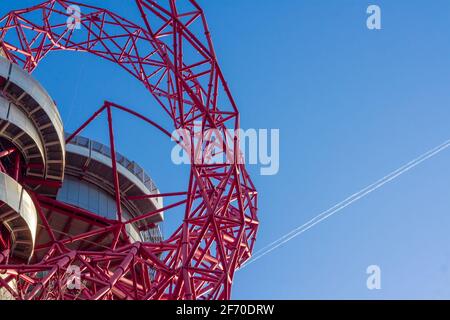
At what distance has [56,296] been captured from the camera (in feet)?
90.5

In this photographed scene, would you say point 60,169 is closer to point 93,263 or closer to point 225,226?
point 93,263

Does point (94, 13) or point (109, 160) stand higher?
point (94, 13)

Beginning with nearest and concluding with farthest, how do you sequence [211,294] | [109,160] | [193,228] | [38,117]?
[211,294] → [193,228] → [38,117] → [109,160]

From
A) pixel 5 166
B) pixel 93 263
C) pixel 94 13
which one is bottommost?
pixel 93 263

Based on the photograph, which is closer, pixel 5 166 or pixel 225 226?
pixel 225 226

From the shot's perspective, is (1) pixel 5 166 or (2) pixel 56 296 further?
(1) pixel 5 166

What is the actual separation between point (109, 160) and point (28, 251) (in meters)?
10.3

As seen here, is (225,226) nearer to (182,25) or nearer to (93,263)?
(93,263)
